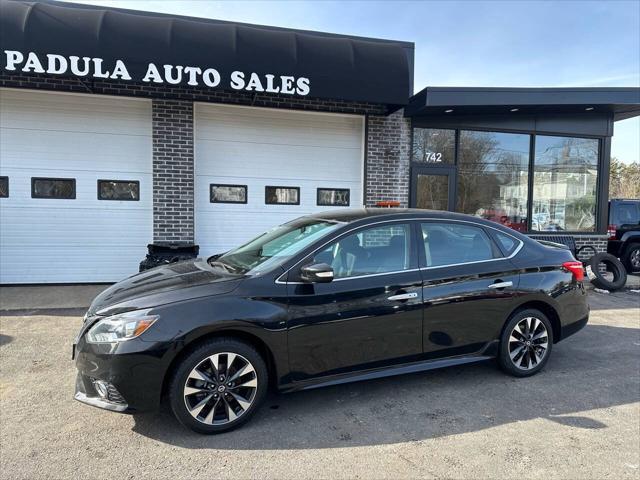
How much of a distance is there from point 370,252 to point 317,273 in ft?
2.25

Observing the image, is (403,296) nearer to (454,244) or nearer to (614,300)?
(454,244)

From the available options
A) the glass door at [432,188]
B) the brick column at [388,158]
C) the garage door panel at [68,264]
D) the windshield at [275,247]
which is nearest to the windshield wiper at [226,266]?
the windshield at [275,247]

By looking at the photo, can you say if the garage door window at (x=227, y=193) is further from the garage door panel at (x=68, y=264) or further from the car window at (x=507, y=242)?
the car window at (x=507, y=242)

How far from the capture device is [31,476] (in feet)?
9.16

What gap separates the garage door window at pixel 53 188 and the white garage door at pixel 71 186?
2cm

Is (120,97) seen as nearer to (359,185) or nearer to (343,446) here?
(359,185)

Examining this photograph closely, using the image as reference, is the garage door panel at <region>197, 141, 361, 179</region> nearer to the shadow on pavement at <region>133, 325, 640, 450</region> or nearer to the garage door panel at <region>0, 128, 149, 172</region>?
the garage door panel at <region>0, 128, 149, 172</region>

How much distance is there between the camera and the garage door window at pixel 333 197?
9.83m

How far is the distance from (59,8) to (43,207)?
3392 mm

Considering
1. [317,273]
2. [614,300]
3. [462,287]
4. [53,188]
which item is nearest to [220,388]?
[317,273]

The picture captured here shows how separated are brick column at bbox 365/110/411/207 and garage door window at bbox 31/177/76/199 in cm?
574

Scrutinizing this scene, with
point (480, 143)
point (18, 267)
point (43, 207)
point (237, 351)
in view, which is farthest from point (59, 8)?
point (480, 143)

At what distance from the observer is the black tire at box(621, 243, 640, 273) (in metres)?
11.6

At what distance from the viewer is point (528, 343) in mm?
4461
